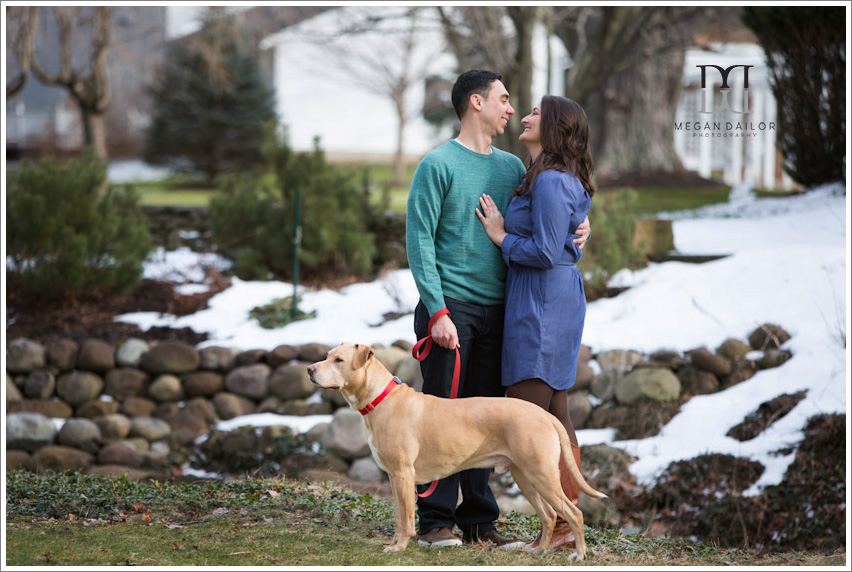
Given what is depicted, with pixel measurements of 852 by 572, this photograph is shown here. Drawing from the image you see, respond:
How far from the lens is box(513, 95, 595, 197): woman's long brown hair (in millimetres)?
3918

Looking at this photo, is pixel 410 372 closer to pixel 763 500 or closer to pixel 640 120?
pixel 763 500

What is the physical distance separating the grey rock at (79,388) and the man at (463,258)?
5.97 meters

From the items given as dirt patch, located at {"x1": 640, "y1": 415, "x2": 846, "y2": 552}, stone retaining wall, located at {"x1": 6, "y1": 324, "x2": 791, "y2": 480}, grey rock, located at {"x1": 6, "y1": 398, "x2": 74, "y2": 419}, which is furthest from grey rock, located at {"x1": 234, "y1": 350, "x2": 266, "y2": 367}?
dirt patch, located at {"x1": 640, "y1": 415, "x2": 846, "y2": 552}

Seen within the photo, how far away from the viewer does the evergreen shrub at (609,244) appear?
9.24 meters

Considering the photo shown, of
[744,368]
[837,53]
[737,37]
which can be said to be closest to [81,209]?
[744,368]

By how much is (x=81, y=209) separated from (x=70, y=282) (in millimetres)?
884

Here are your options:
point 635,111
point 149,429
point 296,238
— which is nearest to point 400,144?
point 635,111

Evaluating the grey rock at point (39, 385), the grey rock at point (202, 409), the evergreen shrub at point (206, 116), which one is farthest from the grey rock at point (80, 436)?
the evergreen shrub at point (206, 116)

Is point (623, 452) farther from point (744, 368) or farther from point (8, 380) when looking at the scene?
point (8, 380)

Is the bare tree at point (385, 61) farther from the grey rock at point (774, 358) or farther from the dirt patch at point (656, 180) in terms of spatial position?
the grey rock at point (774, 358)

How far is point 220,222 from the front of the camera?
10.8m

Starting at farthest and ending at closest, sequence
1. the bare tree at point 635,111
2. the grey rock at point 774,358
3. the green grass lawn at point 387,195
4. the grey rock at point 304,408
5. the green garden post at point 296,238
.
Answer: the bare tree at point 635,111 < the green grass lawn at point 387,195 < the green garden post at point 296,238 < the grey rock at point 304,408 < the grey rock at point 774,358

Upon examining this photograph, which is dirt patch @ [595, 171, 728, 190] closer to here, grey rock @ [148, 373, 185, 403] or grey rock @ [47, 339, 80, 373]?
grey rock @ [148, 373, 185, 403]

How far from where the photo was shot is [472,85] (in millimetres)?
4062
